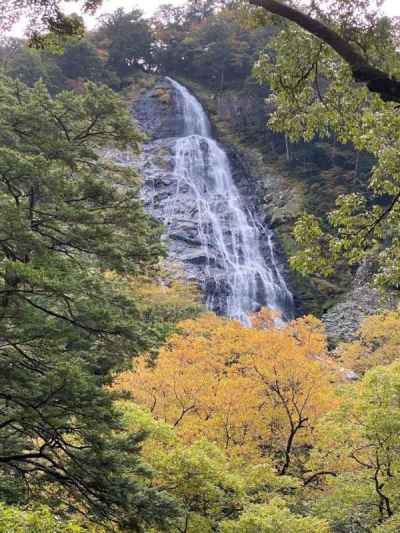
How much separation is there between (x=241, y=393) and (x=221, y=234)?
22.4m

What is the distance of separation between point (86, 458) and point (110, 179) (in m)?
6.31

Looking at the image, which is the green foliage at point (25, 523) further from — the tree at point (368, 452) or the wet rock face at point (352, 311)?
the wet rock face at point (352, 311)

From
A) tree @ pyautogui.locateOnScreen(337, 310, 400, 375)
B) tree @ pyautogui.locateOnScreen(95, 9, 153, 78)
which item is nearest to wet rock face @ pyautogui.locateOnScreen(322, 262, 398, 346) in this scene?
tree @ pyautogui.locateOnScreen(337, 310, 400, 375)

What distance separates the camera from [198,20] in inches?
2318

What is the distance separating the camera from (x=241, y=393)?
14430 mm

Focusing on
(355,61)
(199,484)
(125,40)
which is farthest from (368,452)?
(125,40)

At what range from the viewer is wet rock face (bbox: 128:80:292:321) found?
32.1m

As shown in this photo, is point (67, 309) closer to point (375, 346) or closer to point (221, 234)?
point (375, 346)

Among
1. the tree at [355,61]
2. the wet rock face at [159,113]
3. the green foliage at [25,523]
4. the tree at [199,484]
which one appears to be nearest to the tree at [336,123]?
the tree at [355,61]

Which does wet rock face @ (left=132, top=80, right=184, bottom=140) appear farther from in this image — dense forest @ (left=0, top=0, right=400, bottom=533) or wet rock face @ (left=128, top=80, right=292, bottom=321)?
dense forest @ (left=0, top=0, right=400, bottom=533)

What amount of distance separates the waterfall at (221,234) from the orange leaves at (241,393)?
1330 centimetres

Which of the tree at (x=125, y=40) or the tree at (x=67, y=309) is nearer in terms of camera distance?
the tree at (x=67, y=309)

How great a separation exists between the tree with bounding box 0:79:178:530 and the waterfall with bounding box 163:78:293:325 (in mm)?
20391

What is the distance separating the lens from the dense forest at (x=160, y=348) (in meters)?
6.86
